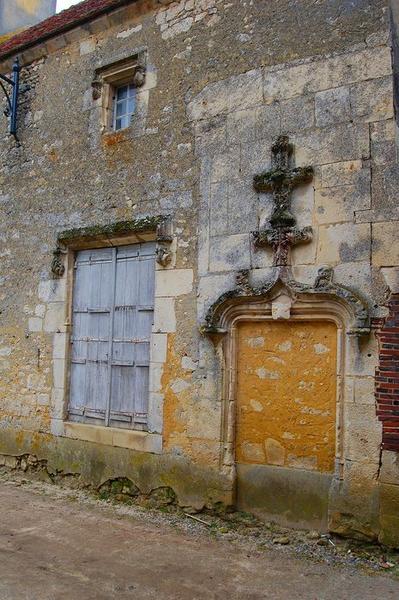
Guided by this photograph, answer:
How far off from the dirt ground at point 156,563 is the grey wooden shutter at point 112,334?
1.12 metres

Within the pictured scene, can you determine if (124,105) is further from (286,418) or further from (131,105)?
(286,418)

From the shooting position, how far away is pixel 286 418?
15.2 feet

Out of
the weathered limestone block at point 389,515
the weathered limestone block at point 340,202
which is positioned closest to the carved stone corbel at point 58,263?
the weathered limestone block at point 340,202

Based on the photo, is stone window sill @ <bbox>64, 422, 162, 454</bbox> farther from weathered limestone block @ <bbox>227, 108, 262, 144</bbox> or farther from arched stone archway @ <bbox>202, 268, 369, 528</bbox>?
weathered limestone block @ <bbox>227, 108, 262, 144</bbox>

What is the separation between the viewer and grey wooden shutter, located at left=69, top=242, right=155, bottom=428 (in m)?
5.56

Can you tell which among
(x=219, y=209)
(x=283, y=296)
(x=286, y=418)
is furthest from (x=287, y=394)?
(x=219, y=209)

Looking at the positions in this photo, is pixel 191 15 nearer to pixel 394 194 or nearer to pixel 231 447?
pixel 394 194

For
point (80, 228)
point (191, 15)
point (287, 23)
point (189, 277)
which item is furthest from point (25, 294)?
point (287, 23)

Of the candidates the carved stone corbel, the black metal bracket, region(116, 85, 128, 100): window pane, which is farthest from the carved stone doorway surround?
the black metal bracket

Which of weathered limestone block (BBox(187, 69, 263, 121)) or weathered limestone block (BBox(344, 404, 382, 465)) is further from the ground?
weathered limestone block (BBox(187, 69, 263, 121))

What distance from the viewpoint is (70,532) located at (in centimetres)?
449

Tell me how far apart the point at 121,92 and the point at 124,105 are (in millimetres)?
190

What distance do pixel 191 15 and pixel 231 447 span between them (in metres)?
4.29

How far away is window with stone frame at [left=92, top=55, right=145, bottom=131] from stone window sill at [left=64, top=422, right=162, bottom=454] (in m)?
3.28
